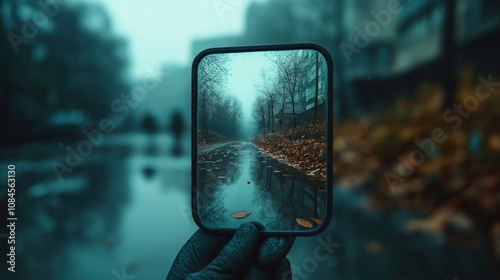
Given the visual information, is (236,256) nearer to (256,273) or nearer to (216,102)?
(256,273)

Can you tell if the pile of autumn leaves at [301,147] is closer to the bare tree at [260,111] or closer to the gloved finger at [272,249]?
the bare tree at [260,111]

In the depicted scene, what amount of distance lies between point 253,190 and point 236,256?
0.39 ft

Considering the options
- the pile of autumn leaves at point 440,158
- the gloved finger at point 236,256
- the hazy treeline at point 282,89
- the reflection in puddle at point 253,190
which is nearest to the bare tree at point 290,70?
the hazy treeline at point 282,89

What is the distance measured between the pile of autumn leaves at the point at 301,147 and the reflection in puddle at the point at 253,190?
0.04 ft

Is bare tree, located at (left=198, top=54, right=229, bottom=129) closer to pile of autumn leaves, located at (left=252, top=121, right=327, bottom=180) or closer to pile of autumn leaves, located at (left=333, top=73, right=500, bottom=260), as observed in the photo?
pile of autumn leaves, located at (left=252, top=121, right=327, bottom=180)

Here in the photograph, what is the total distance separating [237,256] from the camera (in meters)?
0.46

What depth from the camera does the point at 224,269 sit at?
0.48 m

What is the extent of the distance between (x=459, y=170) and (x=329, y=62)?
3.51 feet

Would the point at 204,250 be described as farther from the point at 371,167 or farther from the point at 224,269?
the point at 371,167

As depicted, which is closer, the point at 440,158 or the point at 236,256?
the point at 236,256

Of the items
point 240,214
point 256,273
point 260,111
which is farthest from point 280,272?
point 260,111

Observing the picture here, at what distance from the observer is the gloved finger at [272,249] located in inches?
17.9

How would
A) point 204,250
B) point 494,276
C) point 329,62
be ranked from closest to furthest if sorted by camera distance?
point 329,62
point 204,250
point 494,276

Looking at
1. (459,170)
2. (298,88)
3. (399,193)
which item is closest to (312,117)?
(298,88)
